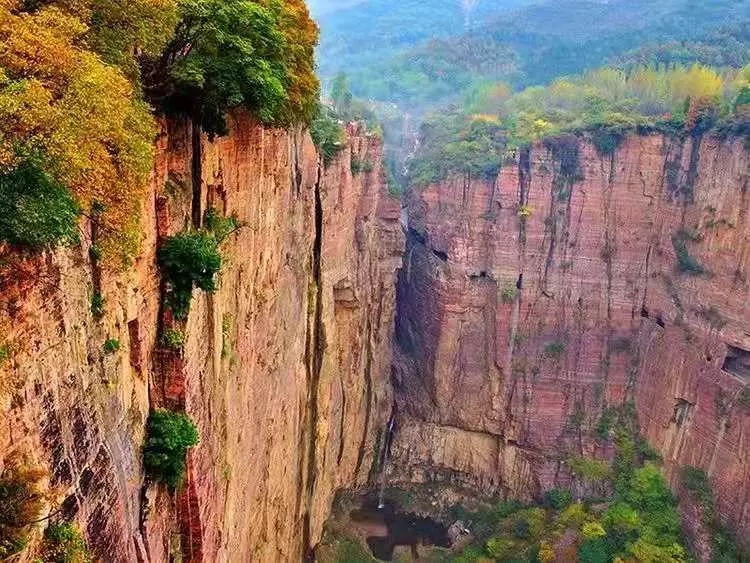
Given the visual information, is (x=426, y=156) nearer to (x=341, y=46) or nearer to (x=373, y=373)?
(x=373, y=373)

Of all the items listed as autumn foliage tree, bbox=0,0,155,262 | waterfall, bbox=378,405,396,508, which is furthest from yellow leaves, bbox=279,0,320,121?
waterfall, bbox=378,405,396,508

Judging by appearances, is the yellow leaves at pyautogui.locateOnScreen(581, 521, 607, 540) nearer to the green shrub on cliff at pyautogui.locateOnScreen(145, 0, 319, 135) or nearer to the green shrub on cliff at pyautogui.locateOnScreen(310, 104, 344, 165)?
the green shrub on cliff at pyautogui.locateOnScreen(310, 104, 344, 165)

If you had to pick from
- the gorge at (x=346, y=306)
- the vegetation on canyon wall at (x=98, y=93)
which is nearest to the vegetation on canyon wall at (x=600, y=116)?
the gorge at (x=346, y=306)

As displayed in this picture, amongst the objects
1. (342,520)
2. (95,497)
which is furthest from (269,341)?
(342,520)

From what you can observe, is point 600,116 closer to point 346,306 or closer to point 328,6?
point 346,306

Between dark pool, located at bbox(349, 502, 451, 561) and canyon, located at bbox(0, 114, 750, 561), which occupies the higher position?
canyon, located at bbox(0, 114, 750, 561)

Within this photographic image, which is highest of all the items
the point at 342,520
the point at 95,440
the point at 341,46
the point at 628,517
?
the point at 341,46
